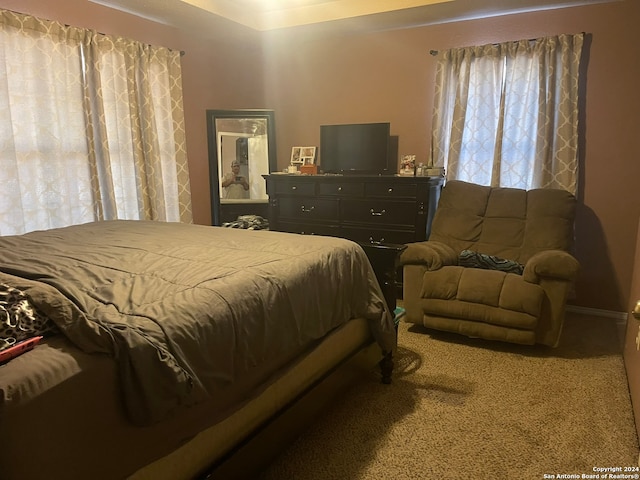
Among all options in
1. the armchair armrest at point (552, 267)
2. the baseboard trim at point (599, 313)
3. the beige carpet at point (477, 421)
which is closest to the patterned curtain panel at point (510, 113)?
the baseboard trim at point (599, 313)

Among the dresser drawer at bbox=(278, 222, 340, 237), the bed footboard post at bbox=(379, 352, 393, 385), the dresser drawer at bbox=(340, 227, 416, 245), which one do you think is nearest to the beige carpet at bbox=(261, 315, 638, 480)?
the bed footboard post at bbox=(379, 352, 393, 385)

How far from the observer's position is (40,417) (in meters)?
0.95

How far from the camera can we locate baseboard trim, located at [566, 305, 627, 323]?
3.61 meters

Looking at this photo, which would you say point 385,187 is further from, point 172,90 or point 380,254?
point 172,90

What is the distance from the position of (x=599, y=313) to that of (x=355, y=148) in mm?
2542

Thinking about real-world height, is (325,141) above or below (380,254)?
above

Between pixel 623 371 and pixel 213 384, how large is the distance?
2.47m

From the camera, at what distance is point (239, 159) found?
4.68 m

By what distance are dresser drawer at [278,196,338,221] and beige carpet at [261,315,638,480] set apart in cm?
166

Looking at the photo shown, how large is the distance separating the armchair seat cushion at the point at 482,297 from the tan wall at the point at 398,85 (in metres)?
1.30

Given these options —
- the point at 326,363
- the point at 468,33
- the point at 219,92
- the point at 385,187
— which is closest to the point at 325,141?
the point at 385,187

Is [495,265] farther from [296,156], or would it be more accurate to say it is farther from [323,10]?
[323,10]

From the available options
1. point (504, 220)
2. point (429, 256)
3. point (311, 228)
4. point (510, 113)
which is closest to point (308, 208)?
point (311, 228)

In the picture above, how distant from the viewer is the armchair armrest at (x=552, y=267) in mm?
2715
